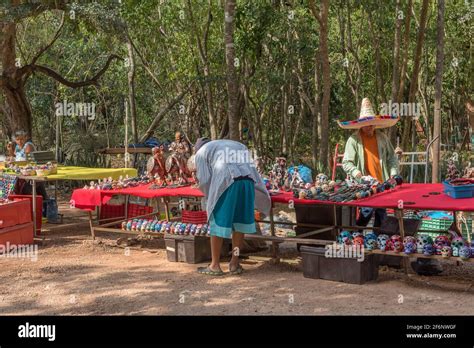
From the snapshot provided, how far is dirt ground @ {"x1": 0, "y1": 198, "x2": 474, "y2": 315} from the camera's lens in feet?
18.5

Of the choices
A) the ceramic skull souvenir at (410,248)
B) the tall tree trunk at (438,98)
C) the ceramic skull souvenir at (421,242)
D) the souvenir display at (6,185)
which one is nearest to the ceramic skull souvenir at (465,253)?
the ceramic skull souvenir at (421,242)

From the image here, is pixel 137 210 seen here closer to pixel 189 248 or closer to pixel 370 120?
pixel 189 248

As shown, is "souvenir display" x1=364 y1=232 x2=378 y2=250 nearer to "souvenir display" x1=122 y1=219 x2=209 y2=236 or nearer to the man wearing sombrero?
the man wearing sombrero

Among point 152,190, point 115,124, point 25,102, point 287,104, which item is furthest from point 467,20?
point 152,190

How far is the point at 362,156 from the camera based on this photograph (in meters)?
7.28

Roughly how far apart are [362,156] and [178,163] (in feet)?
7.80

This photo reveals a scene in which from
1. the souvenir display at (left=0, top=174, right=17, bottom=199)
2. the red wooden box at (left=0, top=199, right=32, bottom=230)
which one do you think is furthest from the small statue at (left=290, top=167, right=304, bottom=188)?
the souvenir display at (left=0, top=174, right=17, bottom=199)

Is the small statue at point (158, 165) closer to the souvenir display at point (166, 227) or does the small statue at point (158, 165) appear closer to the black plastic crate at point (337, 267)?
the souvenir display at point (166, 227)

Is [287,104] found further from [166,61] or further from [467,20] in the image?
[467,20]

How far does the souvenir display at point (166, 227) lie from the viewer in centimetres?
751

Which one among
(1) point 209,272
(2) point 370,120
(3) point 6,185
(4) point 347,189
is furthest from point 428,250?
(3) point 6,185

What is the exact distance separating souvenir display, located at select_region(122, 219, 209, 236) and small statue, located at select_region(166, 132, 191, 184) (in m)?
0.60

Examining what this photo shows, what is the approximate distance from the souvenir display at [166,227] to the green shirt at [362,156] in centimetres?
180

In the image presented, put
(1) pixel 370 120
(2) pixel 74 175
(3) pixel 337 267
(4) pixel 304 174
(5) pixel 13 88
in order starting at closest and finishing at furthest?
(3) pixel 337 267
(1) pixel 370 120
(4) pixel 304 174
(2) pixel 74 175
(5) pixel 13 88
